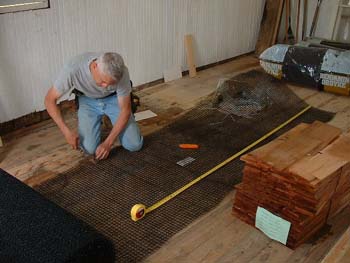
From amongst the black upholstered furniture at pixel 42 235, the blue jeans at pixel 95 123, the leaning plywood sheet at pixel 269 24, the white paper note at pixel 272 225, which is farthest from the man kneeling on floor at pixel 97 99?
the leaning plywood sheet at pixel 269 24

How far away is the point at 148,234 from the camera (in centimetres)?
199

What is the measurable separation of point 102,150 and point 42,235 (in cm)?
108

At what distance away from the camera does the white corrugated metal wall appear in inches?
113

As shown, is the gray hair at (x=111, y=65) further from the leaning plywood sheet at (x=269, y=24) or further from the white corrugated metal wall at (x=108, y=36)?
the leaning plywood sheet at (x=269, y=24)

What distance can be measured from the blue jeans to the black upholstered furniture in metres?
0.97

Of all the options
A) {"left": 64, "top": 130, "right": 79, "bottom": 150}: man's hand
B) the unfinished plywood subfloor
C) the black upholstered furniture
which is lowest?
the unfinished plywood subfloor

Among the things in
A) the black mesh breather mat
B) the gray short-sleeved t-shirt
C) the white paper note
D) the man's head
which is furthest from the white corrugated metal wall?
the white paper note

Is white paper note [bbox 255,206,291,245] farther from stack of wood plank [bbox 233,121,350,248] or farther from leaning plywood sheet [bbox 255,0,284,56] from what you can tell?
leaning plywood sheet [bbox 255,0,284,56]

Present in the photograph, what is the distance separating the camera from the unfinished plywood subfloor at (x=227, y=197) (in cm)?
189

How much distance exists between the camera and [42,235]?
152cm

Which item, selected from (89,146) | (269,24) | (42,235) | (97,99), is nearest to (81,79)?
(97,99)

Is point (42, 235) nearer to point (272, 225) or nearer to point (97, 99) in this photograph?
point (272, 225)

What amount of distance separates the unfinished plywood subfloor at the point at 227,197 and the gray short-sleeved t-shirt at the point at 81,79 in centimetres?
55

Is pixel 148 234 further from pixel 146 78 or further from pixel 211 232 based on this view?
pixel 146 78
